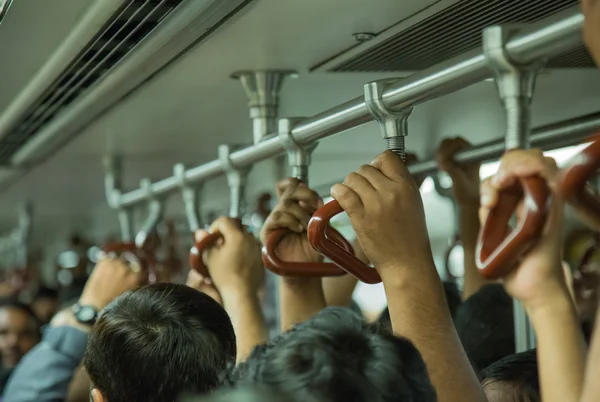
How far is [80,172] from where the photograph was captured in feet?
11.3

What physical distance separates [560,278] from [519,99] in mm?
215

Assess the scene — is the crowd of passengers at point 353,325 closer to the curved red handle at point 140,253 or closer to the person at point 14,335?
the curved red handle at point 140,253

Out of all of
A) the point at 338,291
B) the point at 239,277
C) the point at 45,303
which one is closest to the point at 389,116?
the point at 239,277

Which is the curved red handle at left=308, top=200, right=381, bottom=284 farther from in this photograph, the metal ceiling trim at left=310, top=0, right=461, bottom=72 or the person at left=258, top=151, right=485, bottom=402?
the metal ceiling trim at left=310, top=0, right=461, bottom=72

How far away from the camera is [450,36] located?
158 cm

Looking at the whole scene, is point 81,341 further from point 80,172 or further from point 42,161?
point 80,172

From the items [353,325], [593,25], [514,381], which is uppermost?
[593,25]

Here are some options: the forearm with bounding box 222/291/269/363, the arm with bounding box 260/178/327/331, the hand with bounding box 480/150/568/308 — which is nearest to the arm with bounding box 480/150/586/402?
the hand with bounding box 480/150/568/308

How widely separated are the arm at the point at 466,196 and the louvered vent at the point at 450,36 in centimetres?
19

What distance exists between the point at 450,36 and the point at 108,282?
1.20 meters

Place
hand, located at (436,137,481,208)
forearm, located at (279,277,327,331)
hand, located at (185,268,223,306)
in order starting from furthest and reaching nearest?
hand, located at (185,268,223,306) → hand, located at (436,137,481,208) → forearm, located at (279,277,327,331)

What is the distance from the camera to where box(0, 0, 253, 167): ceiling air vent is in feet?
4.78

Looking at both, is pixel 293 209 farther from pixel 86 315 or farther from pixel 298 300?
pixel 86 315

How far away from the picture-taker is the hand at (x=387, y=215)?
1.15m
